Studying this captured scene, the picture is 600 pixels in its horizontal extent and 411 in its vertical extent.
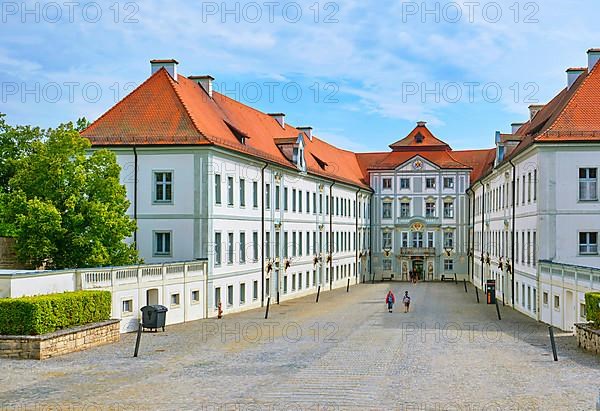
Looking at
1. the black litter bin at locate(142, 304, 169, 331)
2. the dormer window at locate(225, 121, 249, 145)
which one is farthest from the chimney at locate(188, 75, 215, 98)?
the black litter bin at locate(142, 304, 169, 331)

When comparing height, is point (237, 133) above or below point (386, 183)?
above

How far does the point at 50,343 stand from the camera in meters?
21.8

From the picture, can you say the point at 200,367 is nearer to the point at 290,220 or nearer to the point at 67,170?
the point at 67,170

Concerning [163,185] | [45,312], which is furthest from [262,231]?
[45,312]

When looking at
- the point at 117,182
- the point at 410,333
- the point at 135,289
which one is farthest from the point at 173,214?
the point at 410,333

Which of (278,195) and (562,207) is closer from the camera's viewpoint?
(562,207)

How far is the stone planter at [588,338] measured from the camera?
23.4 m

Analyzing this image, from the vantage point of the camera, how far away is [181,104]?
38.0 m

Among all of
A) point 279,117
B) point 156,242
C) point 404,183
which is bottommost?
point 156,242

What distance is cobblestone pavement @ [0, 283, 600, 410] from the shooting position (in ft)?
54.8

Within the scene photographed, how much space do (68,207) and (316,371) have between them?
14335 mm

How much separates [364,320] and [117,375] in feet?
61.3

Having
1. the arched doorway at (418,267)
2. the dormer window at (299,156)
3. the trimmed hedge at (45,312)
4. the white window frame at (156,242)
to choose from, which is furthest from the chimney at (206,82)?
the arched doorway at (418,267)

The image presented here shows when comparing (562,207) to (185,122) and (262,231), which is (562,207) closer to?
(262,231)
